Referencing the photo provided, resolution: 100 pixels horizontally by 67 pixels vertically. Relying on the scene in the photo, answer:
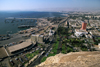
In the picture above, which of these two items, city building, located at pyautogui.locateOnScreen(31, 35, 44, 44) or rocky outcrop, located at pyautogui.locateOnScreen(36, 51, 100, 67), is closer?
rocky outcrop, located at pyautogui.locateOnScreen(36, 51, 100, 67)

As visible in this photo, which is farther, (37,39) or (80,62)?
(37,39)

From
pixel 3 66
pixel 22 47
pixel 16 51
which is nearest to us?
pixel 3 66

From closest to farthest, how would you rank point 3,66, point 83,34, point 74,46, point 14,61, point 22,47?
point 3,66 → point 14,61 → point 22,47 → point 74,46 → point 83,34

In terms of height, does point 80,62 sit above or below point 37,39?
above

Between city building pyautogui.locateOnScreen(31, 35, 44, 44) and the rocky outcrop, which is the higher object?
the rocky outcrop

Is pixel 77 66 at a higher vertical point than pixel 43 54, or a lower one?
higher

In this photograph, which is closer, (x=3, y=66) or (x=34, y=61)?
(x=3, y=66)

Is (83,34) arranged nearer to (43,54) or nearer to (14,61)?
(43,54)

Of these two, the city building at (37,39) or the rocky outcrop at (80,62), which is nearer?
the rocky outcrop at (80,62)

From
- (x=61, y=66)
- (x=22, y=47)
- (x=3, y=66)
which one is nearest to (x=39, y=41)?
(x=22, y=47)

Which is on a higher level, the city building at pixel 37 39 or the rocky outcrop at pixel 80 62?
the rocky outcrop at pixel 80 62

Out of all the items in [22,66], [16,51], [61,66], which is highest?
[61,66]
